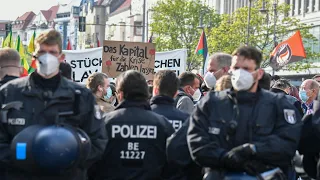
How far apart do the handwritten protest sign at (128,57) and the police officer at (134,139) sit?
974cm

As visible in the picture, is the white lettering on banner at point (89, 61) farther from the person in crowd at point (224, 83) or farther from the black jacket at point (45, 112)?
the black jacket at point (45, 112)

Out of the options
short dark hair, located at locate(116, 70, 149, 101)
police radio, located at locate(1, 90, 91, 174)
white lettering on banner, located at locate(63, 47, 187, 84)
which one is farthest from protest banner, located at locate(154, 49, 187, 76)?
police radio, located at locate(1, 90, 91, 174)

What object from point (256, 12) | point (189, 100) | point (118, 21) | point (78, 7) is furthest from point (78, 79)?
point (78, 7)

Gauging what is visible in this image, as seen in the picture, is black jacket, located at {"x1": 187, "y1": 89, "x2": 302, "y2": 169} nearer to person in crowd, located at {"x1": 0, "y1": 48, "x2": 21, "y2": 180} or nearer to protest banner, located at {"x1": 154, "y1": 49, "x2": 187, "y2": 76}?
person in crowd, located at {"x1": 0, "y1": 48, "x2": 21, "y2": 180}

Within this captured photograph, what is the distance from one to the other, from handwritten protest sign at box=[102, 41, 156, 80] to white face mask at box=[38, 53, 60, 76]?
10.8m

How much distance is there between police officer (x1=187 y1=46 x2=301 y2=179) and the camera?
6219 millimetres

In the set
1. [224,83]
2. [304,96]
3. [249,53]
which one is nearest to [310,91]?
[304,96]

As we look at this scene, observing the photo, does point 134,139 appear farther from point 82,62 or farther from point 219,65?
point 82,62

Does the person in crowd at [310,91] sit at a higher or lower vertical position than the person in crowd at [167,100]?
lower

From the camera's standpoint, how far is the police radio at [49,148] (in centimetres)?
591

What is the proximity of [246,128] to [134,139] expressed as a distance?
3.63 ft

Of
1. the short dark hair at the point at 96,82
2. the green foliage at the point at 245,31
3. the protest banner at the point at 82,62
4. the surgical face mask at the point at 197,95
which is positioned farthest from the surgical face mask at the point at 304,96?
the green foliage at the point at 245,31

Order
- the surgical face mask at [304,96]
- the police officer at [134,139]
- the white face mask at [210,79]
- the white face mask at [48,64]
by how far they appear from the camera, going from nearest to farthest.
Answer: the white face mask at [48,64] → the police officer at [134,139] → the white face mask at [210,79] → the surgical face mask at [304,96]

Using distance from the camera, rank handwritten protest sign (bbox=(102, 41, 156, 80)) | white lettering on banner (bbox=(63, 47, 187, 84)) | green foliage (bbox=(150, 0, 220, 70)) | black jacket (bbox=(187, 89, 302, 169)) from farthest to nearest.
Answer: green foliage (bbox=(150, 0, 220, 70)), white lettering on banner (bbox=(63, 47, 187, 84)), handwritten protest sign (bbox=(102, 41, 156, 80)), black jacket (bbox=(187, 89, 302, 169))
